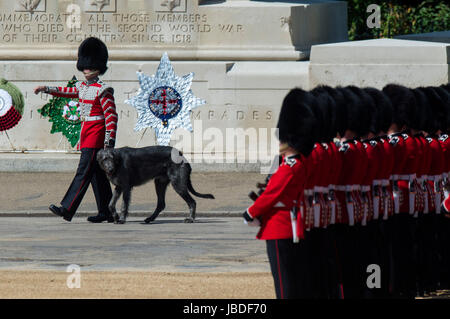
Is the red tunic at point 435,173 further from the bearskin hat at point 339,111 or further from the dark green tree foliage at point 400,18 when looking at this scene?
the dark green tree foliage at point 400,18

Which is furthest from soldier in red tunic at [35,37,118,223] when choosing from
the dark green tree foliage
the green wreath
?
the dark green tree foliage

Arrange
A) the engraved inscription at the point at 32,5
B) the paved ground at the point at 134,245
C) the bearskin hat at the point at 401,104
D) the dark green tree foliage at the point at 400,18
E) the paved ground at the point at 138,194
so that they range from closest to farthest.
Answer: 1. the bearskin hat at the point at 401,104
2. the paved ground at the point at 134,245
3. the paved ground at the point at 138,194
4. the engraved inscription at the point at 32,5
5. the dark green tree foliage at the point at 400,18

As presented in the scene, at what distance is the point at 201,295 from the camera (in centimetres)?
1060

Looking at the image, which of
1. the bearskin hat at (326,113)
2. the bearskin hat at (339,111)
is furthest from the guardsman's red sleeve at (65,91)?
the bearskin hat at (326,113)

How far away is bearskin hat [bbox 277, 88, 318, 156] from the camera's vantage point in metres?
9.47

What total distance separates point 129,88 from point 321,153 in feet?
40.4

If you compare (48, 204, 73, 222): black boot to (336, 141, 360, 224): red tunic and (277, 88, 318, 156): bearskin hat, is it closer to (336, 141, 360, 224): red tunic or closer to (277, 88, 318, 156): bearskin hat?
(336, 141, 360, 224): red tunic

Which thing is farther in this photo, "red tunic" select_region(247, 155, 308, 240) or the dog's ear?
the dog's ear

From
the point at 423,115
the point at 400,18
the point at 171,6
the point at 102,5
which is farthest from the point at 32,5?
the point at 423,115

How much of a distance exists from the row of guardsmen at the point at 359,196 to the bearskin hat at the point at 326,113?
0.01m

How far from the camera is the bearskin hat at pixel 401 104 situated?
10914 millimetres

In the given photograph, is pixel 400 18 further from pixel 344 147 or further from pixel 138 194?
pixel 344 147

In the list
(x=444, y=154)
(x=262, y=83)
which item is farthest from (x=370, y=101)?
(x=262, y=83)
